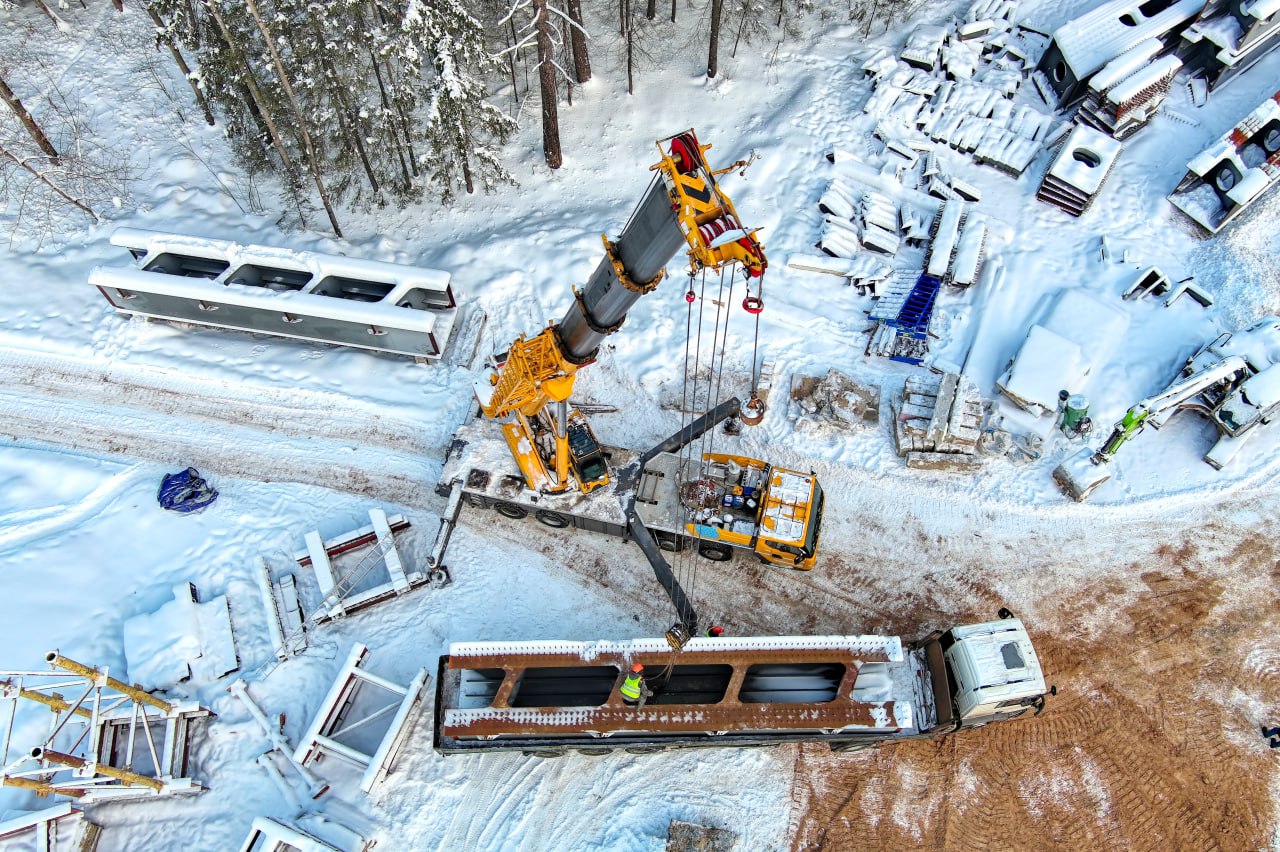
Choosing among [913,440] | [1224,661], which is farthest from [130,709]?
[1224,661]

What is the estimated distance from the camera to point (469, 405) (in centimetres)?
1748

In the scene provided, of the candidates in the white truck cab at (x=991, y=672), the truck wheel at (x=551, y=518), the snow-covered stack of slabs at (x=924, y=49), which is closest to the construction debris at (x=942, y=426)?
the white truck cab at (x=991, y=672)

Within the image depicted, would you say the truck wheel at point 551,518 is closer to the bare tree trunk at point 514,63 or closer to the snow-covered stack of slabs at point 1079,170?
the bare tree trunk at point 514,63

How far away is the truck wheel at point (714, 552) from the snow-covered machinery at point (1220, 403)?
7.64 m

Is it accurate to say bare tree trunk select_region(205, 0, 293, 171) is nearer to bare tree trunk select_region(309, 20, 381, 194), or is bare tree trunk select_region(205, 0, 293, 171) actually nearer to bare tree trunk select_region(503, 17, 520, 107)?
bare tree trunk select_region(309, 20, 381, 194)

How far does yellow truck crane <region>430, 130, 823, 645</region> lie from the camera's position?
1393 centimetres

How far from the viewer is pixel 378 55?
691 inches

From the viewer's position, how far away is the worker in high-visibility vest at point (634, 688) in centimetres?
1230

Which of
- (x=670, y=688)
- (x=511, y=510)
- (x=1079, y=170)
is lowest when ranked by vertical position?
(x=670, y=688)

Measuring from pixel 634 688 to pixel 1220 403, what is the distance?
560 inches

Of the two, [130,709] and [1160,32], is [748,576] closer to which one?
[130,709]

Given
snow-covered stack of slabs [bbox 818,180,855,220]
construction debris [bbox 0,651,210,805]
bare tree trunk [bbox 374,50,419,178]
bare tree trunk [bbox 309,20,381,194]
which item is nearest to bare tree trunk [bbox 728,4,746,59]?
snow-covered stack of slabs [bbox 818,180,855,220]

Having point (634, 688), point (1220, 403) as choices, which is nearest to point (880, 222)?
point (1220, 403)

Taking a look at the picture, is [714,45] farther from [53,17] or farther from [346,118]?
[53,17]
